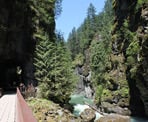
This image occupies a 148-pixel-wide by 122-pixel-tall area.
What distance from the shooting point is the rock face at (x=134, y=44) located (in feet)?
116

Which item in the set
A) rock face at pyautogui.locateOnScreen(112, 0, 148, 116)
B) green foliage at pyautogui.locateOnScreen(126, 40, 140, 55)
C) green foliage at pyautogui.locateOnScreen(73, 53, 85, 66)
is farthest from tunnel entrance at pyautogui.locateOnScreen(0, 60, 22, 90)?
green foliage at pyautogui.locateOnScreen(73, 53, 85, 66)

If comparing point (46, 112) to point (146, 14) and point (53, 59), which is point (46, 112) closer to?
point (53, 59)

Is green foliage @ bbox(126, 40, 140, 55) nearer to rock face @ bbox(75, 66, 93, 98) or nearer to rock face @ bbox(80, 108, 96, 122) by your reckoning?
rock face @ bbox(80, 108, 96, 122)

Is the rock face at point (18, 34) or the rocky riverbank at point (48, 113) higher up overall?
the rock face at point (18, 34)

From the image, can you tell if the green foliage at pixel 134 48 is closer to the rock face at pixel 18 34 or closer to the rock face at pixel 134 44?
the rock face at pixel 134 44

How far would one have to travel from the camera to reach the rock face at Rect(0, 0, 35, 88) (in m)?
35.8

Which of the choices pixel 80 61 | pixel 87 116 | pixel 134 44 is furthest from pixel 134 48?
pixel 80 61

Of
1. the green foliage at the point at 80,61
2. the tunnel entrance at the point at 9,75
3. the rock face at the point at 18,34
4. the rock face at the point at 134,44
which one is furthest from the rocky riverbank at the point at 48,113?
the green foliage at the point at 80,61

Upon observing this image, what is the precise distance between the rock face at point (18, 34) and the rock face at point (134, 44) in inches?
566

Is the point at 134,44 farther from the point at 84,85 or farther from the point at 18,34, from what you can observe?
the point at 84,85

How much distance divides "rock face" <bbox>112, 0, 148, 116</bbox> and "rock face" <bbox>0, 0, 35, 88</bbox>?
566 inches

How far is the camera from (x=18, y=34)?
38781 mm

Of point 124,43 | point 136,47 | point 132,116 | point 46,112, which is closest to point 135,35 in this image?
point 136,47

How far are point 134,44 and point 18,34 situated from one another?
1623cm
